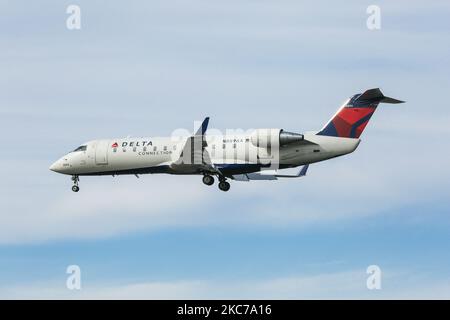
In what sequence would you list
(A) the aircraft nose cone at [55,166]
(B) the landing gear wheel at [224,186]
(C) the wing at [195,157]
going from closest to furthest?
(C) the wing at [195,157]
(B) the landing gear wheel at [224,186]
(A) the aircraft nose cone at [55,166]

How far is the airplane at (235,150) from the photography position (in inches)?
2399

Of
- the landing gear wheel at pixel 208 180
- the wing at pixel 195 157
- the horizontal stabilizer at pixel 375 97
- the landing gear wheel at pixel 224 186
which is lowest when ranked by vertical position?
the landing gear wheel at pixel 224 186

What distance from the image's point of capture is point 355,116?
61.6m

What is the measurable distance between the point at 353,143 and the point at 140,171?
12344mm

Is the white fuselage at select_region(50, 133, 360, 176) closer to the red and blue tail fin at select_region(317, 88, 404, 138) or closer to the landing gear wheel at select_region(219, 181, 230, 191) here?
the red and blue tail fin at select_region(317, 88, 404, 138)

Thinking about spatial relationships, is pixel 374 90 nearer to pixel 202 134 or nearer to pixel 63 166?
pixel 202 134

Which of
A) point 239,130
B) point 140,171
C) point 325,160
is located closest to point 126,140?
point 140,171

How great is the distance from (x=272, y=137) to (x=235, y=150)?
2.58 meters

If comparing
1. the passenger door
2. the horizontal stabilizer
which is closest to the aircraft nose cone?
the passenger door

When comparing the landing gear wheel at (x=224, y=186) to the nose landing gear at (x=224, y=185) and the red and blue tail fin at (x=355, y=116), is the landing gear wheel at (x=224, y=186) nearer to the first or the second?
the nose landing gear at (x=224, y=185)

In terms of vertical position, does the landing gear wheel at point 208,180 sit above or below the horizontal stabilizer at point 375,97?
below

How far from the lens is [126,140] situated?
65562 mm

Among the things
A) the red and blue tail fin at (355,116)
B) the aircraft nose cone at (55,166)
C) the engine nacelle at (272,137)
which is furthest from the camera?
the aircraft nose cone at (55,166)

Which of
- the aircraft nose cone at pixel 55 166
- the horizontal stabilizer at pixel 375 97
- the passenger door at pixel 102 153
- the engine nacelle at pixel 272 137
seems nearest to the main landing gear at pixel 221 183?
the engine nacelle at pixel 272 137
